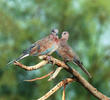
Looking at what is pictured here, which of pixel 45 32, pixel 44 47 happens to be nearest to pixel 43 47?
pixel 44 47

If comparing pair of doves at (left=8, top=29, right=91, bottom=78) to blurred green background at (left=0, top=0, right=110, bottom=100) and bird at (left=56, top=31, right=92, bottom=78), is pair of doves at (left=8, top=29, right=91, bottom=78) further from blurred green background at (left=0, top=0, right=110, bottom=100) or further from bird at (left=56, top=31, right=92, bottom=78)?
blurred green background at (left=0, top=0, right=110, bottom=100)

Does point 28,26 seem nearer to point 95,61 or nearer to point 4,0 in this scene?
point 4,0

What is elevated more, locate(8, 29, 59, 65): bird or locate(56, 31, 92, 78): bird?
locate(8, 29, 59, 65): bird

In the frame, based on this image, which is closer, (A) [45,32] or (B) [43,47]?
(B) [43,47]

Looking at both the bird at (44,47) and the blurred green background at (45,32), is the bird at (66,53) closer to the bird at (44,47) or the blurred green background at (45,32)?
the bird at (44,47)

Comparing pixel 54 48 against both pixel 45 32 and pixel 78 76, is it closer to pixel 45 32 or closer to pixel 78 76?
pixel 78 76

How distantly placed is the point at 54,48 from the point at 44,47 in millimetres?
34

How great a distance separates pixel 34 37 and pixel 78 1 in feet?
3.36

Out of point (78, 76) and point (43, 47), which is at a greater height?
point (43, 47)

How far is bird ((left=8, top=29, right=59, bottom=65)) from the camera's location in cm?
179

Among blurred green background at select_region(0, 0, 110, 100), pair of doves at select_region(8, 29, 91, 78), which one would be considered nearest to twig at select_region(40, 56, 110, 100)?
pair of doves at select_region(8, 29, 91, 78)

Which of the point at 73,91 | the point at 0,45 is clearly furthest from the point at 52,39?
the point at 0,45

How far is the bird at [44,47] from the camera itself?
1.79 meters

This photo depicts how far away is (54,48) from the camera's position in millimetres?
1830
